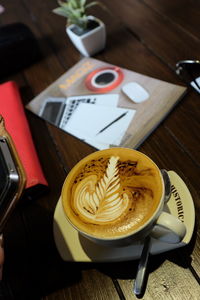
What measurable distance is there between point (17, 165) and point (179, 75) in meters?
0.45

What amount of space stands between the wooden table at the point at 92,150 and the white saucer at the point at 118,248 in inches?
0.8

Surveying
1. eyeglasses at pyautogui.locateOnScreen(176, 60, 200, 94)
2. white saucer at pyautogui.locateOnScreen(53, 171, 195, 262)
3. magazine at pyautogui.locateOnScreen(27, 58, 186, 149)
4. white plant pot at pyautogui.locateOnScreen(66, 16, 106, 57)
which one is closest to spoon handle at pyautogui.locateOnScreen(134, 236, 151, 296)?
white saucer at pyautogui.locateOnScreen(53, 171, 195, 262)

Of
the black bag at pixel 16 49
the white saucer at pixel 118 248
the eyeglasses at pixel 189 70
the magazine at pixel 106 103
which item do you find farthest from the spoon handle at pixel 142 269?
the black bag at pixel 16 49

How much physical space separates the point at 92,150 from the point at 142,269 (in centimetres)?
26

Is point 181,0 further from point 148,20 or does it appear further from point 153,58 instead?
point 153,58

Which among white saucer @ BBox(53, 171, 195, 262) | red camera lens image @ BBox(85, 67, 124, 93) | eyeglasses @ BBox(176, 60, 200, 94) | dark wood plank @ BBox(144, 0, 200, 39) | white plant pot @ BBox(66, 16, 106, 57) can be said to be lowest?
white saucer @ BBox(53, 171, 195, 262)

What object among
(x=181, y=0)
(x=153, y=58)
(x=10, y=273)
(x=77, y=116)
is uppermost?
(x=181, y=0)

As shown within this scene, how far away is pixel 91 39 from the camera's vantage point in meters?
0.76

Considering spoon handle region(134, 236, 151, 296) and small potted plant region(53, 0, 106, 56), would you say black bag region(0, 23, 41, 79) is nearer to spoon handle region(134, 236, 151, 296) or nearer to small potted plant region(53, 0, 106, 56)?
small potted plant region(53, 0, 106, 56)

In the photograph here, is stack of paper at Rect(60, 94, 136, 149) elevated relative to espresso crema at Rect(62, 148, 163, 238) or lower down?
lower down

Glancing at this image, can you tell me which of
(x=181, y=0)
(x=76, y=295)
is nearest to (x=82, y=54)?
(x=181, y=0)

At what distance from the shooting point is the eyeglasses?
2.10ft

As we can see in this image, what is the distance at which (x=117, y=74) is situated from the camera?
0.70m

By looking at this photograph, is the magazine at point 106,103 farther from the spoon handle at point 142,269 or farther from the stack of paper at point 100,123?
the spoon handle at point 142,269
